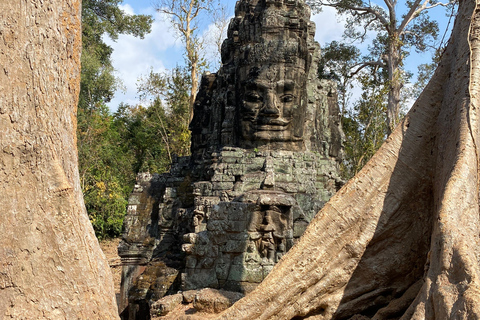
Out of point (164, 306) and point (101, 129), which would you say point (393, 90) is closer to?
point (101, 129)

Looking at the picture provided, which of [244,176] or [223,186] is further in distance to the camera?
[223,186]

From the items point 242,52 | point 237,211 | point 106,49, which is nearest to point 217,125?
point 242,52

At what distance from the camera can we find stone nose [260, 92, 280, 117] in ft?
27.2

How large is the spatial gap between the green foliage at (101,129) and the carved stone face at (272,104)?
8318 mm

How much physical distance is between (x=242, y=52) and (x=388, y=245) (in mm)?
6470

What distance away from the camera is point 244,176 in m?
7.96

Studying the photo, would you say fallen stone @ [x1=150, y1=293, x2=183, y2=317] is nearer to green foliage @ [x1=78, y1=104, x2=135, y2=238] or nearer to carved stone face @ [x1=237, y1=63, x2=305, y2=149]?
carved stone face @ [x1=237, y1=63, x2=305, y2=149]

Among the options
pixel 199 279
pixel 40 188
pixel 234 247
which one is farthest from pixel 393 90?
pixel 40 188

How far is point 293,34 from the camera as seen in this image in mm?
8914

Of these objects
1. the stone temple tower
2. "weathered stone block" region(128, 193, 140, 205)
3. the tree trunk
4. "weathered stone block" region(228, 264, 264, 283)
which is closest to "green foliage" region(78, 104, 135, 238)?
"weathered stone block" region(128, 193, 140, 205)

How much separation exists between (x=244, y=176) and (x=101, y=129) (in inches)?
403

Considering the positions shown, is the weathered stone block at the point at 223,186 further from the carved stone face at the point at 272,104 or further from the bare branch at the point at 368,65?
the bare branch at the point at 368,65

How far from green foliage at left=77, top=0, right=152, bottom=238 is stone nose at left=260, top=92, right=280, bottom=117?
28.2ft

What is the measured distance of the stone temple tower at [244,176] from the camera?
20.5 ft
